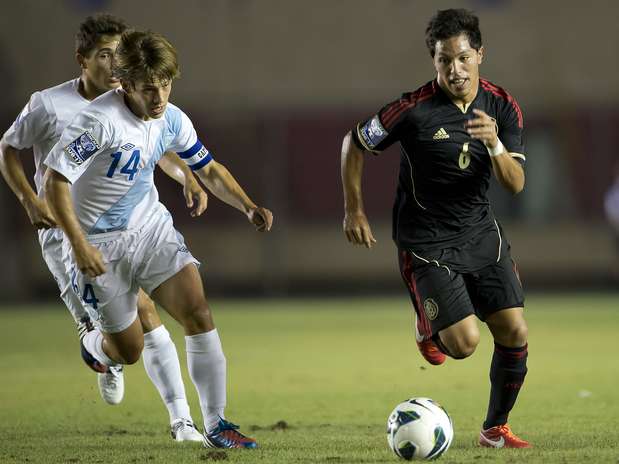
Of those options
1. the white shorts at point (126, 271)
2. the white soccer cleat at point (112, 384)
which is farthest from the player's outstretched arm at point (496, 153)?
the white soccer cleat at point (112, 384)

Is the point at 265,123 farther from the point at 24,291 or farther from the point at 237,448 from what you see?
the point at 237,448

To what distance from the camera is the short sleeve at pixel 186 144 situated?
639cm

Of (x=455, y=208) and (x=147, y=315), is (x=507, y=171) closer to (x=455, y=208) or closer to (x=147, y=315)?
(x=455, y=208)

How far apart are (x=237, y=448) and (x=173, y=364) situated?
76 cm

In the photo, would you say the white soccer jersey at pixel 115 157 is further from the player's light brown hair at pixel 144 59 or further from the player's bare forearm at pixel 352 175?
the player's bare forearm at pixel 352 175

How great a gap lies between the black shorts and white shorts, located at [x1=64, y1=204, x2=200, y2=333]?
1182 millimetres

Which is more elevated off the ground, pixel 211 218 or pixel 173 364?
pixel 173 364

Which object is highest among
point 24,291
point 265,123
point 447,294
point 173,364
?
point 447,294

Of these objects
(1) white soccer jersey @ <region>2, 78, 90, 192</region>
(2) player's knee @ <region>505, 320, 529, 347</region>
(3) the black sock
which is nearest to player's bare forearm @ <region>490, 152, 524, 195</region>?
(2) player's knee @ <region>505, 320, 529, 347</region>

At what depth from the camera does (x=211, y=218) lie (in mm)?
20078

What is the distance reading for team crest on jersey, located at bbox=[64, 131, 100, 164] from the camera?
5.88 m

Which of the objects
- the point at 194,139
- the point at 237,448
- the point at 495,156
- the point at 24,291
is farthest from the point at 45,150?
the point at 24,291

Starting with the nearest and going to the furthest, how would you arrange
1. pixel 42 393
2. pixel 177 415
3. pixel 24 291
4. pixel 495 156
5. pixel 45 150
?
pixel 495 156
pixel 177 415
pixel 45 150
pixel 42 393
pixel 24 291

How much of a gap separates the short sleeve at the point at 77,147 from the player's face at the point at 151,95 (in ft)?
0.74
